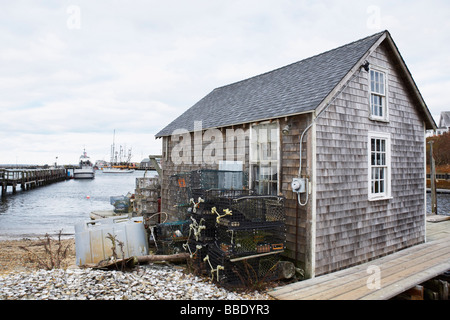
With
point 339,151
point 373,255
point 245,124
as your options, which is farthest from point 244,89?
point 373,255

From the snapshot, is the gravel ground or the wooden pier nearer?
the gravel ground

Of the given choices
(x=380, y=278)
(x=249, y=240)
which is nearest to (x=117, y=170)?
(x=249, y=240)

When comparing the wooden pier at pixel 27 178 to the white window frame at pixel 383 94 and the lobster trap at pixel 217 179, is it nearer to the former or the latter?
the lobster trap at pixel 217 179

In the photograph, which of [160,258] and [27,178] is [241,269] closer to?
[160,258]

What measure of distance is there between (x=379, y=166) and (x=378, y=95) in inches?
80.8

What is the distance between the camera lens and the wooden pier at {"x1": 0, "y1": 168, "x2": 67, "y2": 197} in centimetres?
3784

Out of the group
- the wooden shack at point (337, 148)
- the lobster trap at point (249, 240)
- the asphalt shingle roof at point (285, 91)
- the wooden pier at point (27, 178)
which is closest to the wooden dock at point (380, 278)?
the wooden shack at point (337, 148)

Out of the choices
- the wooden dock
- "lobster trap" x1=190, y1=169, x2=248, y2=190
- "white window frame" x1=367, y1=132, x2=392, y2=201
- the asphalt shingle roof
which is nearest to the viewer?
the wooden dock

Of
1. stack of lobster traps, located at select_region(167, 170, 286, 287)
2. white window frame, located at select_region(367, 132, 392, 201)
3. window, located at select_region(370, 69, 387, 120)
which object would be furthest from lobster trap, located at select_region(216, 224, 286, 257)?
window, located at select_region(370, 69, 387, 120)

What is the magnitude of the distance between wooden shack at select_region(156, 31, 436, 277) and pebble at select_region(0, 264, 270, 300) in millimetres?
2441

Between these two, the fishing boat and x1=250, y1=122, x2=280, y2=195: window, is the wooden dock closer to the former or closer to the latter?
x1=250, y1=122, x2=280, y2=195: window

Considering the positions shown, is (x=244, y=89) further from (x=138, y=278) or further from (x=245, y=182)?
(x=138, y=278)

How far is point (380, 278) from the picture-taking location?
22.6 feet

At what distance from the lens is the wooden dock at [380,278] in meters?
5.96
